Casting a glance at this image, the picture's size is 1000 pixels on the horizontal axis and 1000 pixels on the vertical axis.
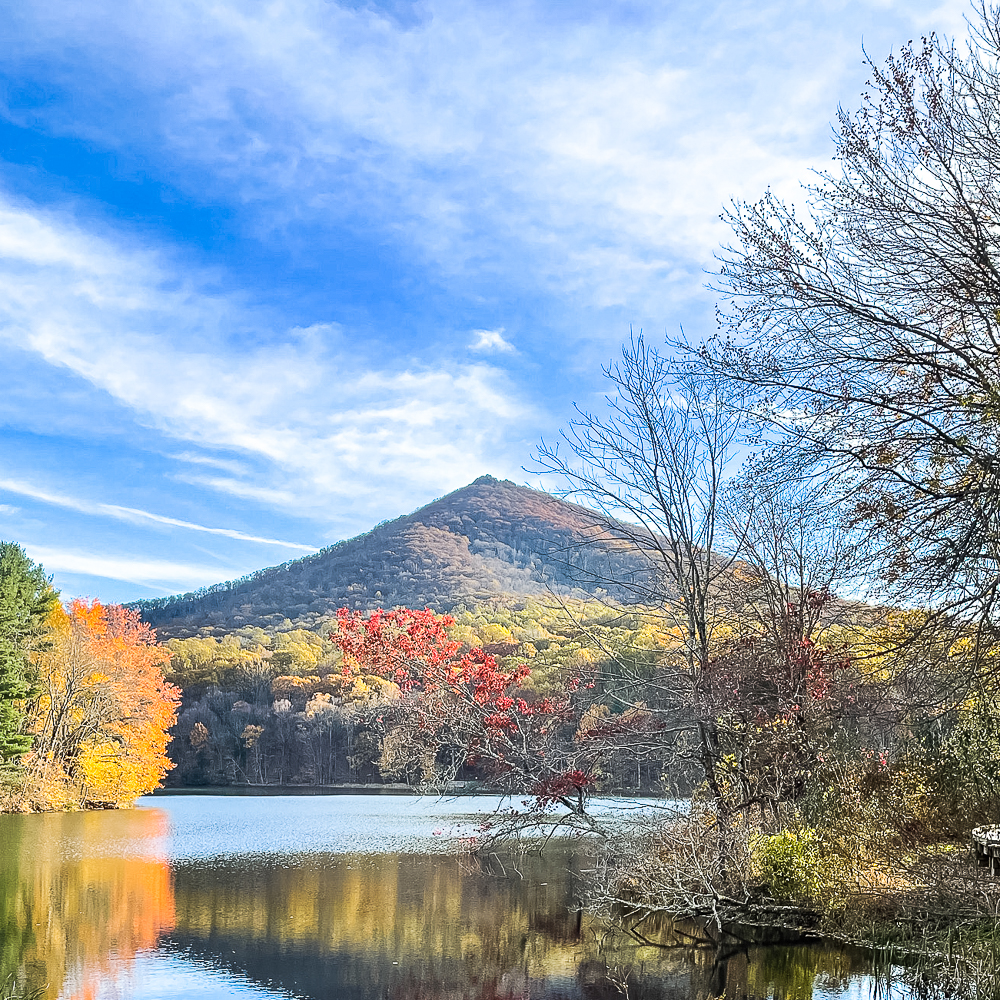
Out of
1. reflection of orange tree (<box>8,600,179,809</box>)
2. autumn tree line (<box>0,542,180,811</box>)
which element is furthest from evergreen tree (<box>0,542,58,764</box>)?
reflection of orange tree (<box>8,600,179,809</box>)

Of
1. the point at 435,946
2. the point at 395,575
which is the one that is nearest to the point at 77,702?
the point at 435,946

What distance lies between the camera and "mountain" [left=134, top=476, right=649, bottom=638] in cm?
7375

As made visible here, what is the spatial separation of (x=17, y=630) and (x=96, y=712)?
20.2ft

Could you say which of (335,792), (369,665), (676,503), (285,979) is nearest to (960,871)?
(676,503)

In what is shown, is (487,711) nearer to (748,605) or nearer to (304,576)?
(748,605)

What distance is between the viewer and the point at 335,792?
48281 mm

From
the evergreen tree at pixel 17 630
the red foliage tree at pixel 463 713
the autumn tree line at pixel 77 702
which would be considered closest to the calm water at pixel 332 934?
the red foliage tree at pixel 463 713

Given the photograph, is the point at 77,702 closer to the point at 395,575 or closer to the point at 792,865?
the point at 792,865

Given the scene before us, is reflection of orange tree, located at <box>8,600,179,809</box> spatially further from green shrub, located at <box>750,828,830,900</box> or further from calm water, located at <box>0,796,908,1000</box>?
green shrub, located at <box>750,828,830,900</box>

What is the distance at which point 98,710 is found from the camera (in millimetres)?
37625

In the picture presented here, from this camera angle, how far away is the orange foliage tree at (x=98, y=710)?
36.4 meters

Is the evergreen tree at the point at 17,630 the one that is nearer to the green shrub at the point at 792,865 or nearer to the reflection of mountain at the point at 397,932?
the reflection of mountain at the point at 397,932

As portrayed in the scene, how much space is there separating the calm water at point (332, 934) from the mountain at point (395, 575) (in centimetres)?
4454

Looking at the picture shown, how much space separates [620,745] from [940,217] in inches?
308
